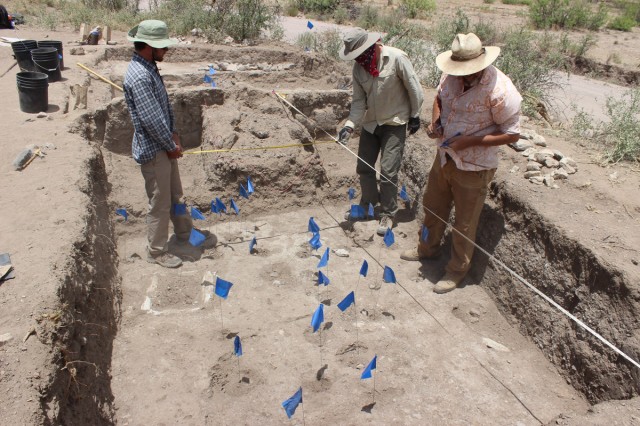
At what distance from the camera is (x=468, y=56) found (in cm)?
361

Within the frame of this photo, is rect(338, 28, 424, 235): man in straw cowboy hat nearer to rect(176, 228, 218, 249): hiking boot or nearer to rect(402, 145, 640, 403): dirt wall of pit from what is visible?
rect(402, 145, 640, 403): dirt wall of pit

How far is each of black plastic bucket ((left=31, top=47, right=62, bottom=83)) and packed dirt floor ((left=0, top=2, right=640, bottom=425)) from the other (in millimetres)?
1581

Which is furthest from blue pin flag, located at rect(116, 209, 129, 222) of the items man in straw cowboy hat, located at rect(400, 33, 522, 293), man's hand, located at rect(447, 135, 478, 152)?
man's hand, located at rect(447, 135, 478, 152)

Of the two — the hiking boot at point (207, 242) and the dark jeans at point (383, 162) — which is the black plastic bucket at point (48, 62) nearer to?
the hiking boot at point (207, 242)

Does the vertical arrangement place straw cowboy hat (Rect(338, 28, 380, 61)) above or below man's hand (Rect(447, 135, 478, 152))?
above

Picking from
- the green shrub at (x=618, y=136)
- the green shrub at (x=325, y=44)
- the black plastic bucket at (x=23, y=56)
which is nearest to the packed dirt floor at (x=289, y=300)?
the green shrub at (x=618, y=136)

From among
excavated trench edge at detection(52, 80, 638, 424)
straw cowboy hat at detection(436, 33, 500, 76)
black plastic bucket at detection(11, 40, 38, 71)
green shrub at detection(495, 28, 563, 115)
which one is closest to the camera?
excavated trench edge at detection(52, 80, 638, 424)

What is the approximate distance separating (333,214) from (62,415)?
3839 millimetres

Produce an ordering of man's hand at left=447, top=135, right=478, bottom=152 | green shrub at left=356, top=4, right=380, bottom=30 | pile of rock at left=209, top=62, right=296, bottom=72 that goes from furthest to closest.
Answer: green shrub at left=356, top=4, right=380, bottom=30, pile of rock at left=209, top=62, right=296, bottom=72, man's hand at left=447, top=135, right=478, bottom=152

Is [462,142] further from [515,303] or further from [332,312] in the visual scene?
[332,312]

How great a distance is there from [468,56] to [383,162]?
5.44 ft

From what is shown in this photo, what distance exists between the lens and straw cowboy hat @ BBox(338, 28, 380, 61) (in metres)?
4.54

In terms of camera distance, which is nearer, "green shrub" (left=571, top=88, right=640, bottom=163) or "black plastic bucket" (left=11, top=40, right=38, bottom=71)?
"green shrub" (left=571, top=88, right=640, bottom=163)

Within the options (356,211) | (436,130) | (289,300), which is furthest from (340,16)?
(289,300)
